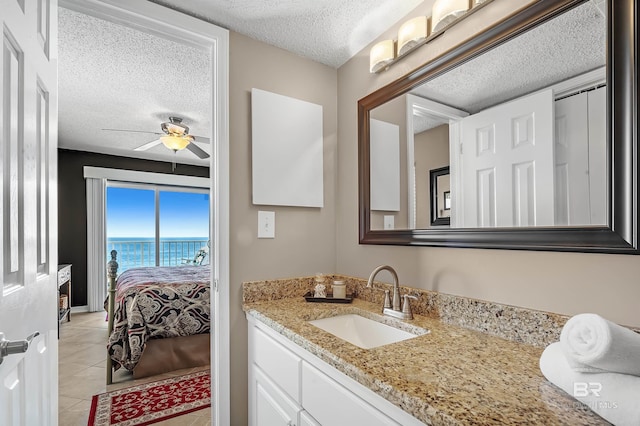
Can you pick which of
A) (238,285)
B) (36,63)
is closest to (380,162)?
(238,285)

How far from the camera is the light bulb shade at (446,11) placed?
1222 mm

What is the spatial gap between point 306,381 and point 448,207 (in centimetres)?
85

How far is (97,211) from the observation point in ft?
16.0

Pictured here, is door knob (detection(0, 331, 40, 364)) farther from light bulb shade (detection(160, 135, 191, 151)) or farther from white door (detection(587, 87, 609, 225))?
light bulb shade (detection(160, 135, 191, 151))

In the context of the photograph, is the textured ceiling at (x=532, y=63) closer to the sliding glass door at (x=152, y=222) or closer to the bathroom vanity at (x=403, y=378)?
the bathroom vanity at (x=403, y=378)

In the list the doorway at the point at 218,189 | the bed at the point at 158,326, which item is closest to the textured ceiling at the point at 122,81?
the doorway at the point at 218,189

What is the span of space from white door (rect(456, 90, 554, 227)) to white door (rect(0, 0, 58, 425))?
4.45 ft

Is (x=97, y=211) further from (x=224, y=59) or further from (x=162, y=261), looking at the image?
(x=224, y=59)

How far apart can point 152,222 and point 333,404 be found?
540cm

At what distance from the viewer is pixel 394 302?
141 centimetres

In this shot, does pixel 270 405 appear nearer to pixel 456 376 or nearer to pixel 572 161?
pixel 456 376

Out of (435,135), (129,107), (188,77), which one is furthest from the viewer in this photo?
(129,107)

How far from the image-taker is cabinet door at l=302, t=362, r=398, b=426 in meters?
0.83

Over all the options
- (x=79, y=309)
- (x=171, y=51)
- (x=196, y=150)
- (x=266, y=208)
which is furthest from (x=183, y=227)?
(x=266, y=208)
